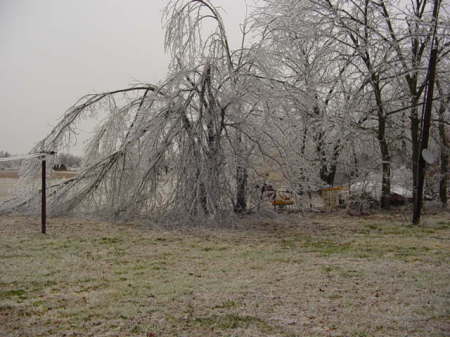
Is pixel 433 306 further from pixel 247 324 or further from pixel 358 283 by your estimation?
pixel 247 324

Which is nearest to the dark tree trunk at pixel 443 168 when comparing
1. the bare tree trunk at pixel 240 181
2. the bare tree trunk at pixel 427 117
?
the bare tree trunk at pixel 427 117

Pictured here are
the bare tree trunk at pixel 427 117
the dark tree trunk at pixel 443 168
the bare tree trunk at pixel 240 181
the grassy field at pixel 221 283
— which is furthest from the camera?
the dark tree trunk at pixel 443 168

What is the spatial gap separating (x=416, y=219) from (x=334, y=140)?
335 cm

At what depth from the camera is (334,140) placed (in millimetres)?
12555

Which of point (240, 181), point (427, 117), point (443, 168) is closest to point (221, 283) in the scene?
point (240, 181)

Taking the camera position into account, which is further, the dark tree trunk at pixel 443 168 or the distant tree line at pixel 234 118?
the dark tree trunk at pixel 443 168

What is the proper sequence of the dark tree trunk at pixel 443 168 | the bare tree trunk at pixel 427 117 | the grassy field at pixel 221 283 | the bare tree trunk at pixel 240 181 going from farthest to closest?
the dark tree trunk at pixel 443 168 < the bare tree trunk at pixel 240 181 < the bare tree trunk at pixel 427 117 < the grassy field at pixel 221 283

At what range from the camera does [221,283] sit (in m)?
4.98

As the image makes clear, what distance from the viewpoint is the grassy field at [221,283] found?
371 centimetres

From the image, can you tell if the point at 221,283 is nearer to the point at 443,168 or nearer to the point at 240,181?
the point at 240,181

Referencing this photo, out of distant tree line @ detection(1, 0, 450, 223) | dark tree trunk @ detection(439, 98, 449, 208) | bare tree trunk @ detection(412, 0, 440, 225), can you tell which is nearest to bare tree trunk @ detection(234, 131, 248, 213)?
distant tree line @ detection(1, 0, 450, 223)

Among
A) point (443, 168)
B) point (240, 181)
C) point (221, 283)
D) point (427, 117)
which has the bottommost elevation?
point (221, 283)

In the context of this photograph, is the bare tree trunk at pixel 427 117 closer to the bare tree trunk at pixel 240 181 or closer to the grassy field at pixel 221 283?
the grassy field at pixel 221 283

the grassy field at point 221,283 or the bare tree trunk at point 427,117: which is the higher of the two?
the bare tree trunk at point 427,117
